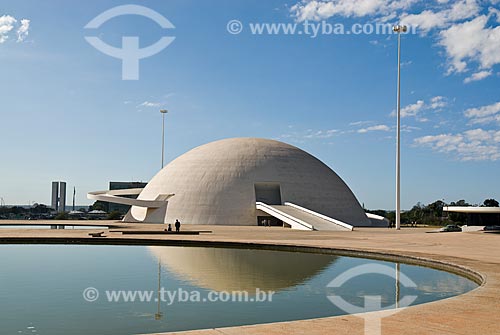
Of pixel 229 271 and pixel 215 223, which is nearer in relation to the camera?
pixel 229 271

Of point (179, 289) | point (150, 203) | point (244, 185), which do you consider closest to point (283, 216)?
point (244, 185)

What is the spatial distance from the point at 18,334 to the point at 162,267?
24.9ft

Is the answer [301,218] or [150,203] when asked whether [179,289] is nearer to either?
[301,218]

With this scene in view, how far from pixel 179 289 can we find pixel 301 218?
2980 cm

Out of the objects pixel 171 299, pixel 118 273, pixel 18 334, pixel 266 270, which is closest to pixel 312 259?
pixel 266 270

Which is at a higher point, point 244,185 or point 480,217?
point 244,185

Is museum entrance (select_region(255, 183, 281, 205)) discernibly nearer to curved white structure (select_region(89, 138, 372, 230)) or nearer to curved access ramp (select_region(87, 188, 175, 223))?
curved white structure (select_region(89, 138, 372, 230))

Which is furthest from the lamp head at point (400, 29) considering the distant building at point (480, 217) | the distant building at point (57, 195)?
the distant building at point (57, 195)

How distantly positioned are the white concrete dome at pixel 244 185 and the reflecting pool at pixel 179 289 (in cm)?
2641

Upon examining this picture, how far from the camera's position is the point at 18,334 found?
25.4 feet

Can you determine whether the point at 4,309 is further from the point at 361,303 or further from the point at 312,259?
the point at 312,259

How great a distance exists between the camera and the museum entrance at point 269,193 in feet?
154

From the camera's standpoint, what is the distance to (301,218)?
40.7 meters

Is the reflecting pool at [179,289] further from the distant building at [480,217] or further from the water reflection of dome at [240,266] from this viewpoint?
the distant building at [480,217]
